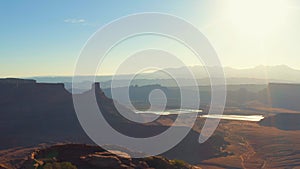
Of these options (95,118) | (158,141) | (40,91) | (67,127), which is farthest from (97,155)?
(40,91)

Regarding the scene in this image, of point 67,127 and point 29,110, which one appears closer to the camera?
point 67,127

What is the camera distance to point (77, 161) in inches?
830

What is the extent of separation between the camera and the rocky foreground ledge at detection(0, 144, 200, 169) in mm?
19422

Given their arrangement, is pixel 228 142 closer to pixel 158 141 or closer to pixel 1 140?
pixel 158 141

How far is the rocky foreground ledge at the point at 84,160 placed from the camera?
63.7 ft

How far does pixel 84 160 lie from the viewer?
2092 cm

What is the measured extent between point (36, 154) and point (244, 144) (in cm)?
6788

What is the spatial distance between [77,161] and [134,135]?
5836 cm

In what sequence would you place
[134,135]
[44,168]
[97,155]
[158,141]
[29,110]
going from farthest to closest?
[29,110] → [134,135] → [158,141] → [97,155] → [44,168]

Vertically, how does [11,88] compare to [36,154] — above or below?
above

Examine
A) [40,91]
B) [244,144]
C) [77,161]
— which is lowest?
[244,144]

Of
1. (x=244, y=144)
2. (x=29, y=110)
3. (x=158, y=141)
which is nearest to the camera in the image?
(x=158, y=141)

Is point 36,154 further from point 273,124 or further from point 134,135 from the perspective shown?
point 273,124

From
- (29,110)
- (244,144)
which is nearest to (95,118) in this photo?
(29,110)
